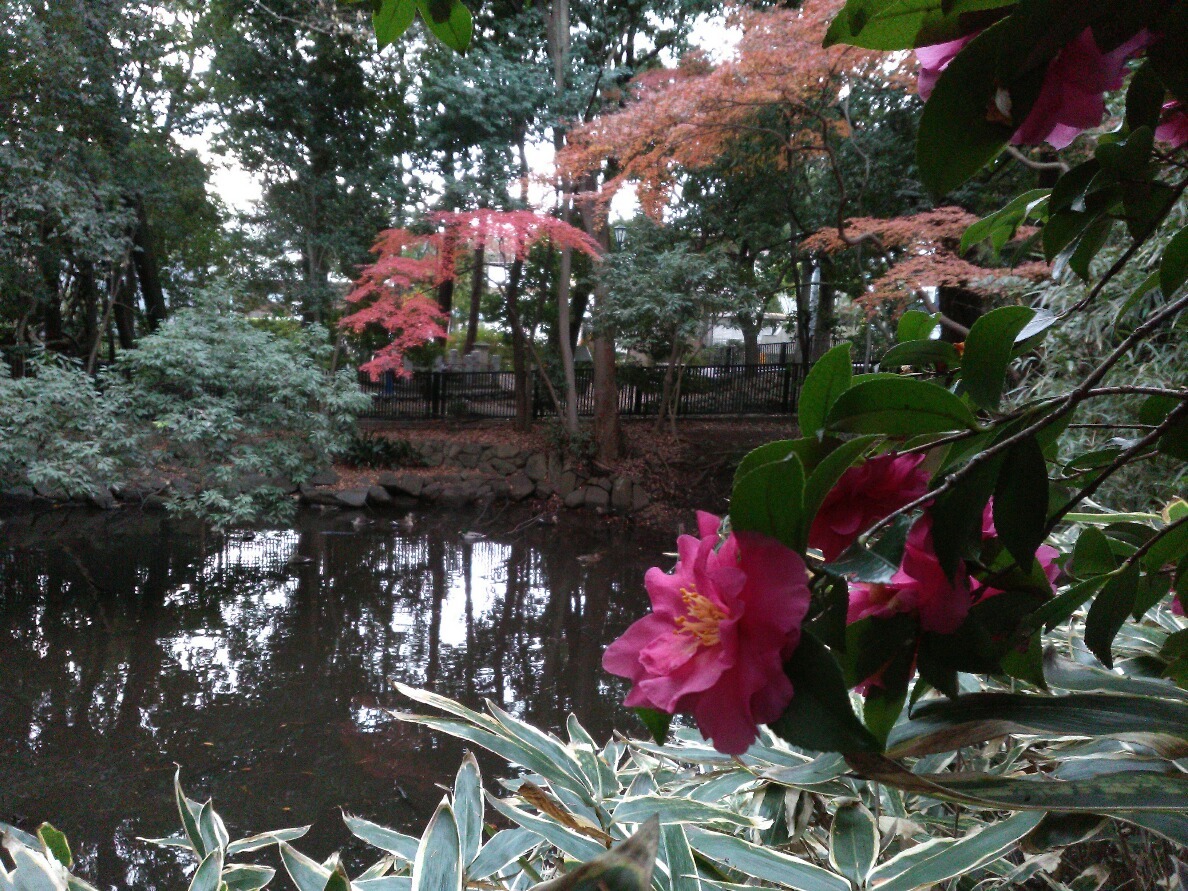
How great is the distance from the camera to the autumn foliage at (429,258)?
698 cm

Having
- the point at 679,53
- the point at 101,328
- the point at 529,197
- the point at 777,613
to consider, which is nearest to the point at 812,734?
the point at 777,613

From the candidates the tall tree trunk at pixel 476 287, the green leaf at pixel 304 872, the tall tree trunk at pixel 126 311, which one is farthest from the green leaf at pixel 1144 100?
the tall tree trunk at pixel 126 311

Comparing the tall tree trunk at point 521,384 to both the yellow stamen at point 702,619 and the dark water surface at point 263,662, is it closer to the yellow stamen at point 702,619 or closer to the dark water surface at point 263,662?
the dark water surface at point 263,662

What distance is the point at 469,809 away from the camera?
75 centimetres

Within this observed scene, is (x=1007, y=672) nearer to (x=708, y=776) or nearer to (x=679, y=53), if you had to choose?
(x=708, y=776)

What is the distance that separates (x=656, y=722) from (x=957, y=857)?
359 mm

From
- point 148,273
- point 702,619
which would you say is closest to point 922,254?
point 702,619

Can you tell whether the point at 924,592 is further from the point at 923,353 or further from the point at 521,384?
the point at 521,384

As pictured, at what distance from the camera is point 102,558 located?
18.7 feet

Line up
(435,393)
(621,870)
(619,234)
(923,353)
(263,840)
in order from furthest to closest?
(435,393), (619,234), (263,840), (923,353), (621,870)

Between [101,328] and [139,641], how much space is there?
5449mm

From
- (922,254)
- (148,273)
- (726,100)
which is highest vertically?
(726,100)

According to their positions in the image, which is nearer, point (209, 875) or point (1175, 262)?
point (1175, 262)

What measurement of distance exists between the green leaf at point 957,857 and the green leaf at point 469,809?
34 cm
